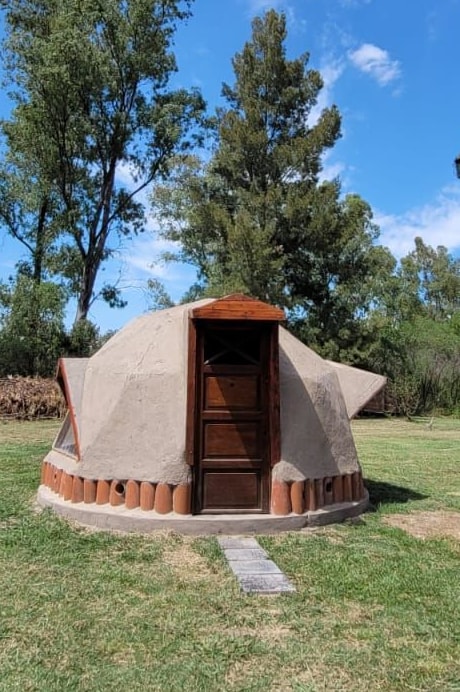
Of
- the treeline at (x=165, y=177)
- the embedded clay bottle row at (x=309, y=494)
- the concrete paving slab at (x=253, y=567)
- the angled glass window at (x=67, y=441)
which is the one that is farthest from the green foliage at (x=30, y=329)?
the concrete paving slab at (x=253, y=567)

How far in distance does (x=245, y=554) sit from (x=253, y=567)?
1.27 feet

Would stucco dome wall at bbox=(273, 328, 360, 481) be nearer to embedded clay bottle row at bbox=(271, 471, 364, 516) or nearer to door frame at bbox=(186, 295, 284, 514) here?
embedded clay bottle row at bbox=(271, 471, 364, 516)

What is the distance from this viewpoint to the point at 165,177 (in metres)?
29.8

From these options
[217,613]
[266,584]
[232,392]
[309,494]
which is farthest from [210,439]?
[217,613]

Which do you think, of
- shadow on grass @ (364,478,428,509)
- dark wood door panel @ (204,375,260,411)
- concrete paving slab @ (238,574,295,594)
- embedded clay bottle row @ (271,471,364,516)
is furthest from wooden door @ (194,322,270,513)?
shadow on grass @ (364,478,428,509)

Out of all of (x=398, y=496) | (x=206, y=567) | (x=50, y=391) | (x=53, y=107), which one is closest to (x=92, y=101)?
(x=53, y=107)

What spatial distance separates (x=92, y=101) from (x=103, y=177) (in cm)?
331

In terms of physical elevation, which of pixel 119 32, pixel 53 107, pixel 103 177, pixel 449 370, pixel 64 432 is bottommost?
pixel 64 432

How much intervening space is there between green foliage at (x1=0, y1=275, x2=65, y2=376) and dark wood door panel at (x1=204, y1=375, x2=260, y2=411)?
19.7 meters

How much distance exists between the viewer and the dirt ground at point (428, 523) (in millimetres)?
7050

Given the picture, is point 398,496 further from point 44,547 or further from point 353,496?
point 44,547

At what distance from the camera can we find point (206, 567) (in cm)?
559

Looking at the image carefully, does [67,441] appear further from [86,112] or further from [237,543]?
[86,112]

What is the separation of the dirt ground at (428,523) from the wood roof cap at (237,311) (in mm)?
2982
